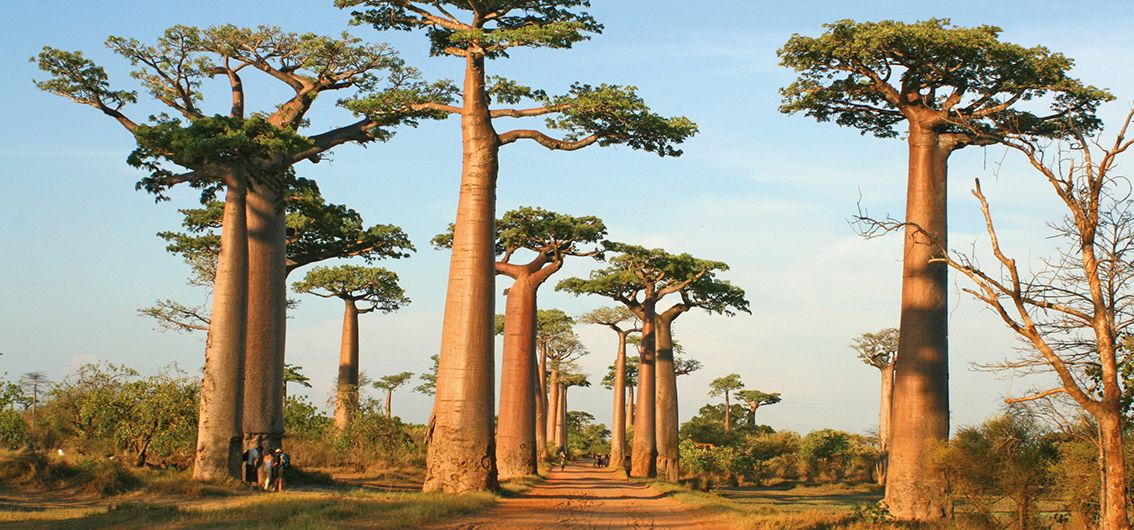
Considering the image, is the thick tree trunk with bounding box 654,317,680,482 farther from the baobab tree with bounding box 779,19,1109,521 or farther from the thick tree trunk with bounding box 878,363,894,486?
the baobab tree with bounding box 779,19,1109,521

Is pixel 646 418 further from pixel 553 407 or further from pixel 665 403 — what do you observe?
pixel 553 407

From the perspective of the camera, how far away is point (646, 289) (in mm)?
30875

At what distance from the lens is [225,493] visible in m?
14.8

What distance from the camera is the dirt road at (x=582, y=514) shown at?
36.4 ft

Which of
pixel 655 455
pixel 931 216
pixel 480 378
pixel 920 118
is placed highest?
pixel 920 118

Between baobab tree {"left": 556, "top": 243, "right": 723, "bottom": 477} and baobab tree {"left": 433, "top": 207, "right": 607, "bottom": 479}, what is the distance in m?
3.63

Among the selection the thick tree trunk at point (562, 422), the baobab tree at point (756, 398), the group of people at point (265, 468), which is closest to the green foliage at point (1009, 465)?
the group of people at point (265, 468)

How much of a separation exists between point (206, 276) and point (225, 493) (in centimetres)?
1466

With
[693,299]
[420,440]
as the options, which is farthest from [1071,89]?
[420,440]

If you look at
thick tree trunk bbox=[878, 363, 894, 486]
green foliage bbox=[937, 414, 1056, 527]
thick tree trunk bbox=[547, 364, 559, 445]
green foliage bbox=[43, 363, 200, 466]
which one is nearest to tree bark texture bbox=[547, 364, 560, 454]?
thick tree trunk bbox=[547, 364, 559, 445]

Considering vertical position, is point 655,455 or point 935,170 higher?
point 935,170

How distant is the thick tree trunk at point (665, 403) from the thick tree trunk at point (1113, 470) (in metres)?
22.8

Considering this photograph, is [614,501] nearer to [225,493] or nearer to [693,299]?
[225,493]

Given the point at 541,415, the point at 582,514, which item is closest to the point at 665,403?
the point at 541,415
